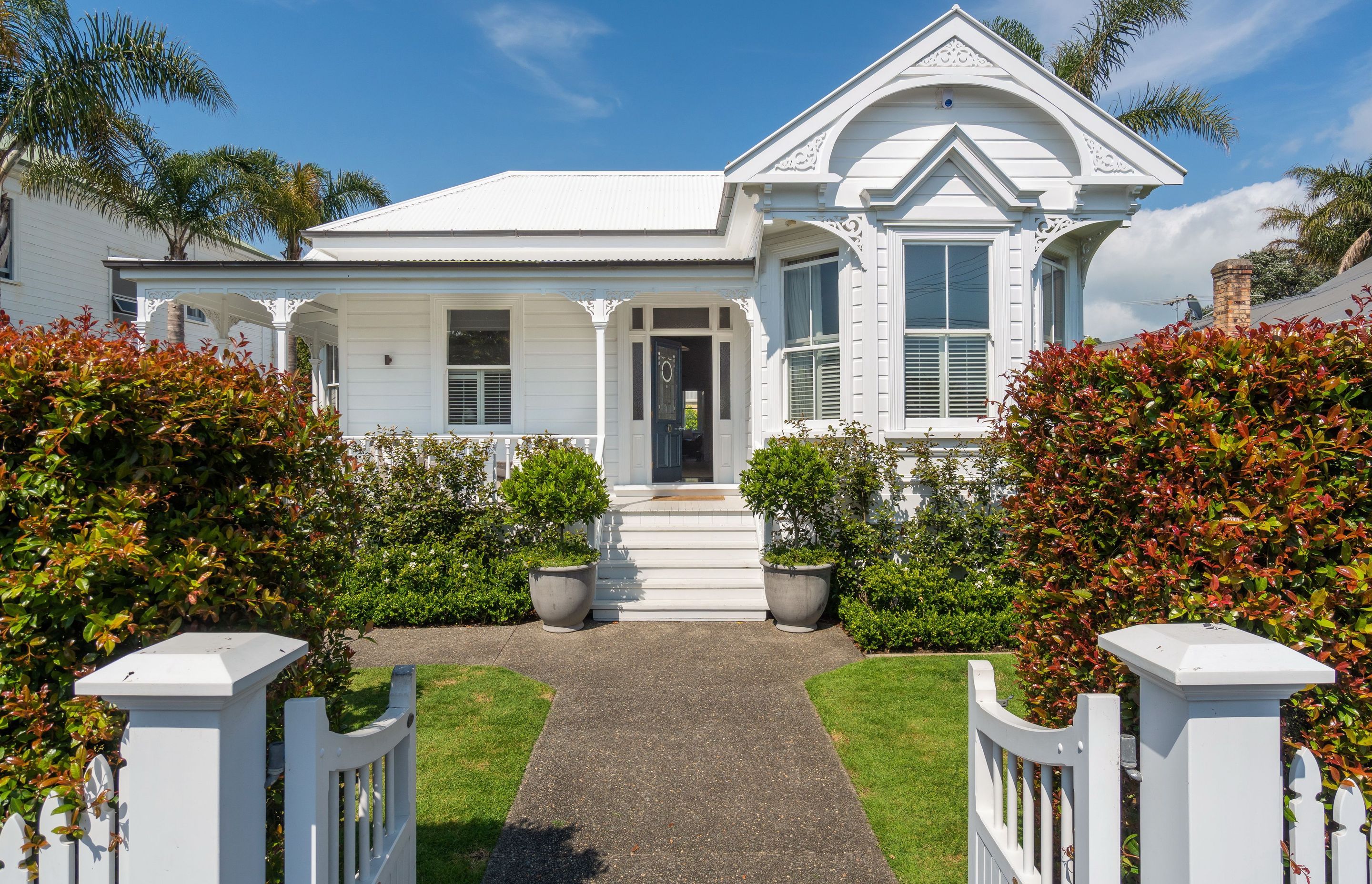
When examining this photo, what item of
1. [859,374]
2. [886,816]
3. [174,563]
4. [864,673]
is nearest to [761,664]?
[864,673]

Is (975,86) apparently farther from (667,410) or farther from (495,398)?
(495,398)

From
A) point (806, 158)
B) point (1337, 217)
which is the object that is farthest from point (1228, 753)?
point (1337, 217)

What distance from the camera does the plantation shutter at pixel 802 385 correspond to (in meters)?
8.73

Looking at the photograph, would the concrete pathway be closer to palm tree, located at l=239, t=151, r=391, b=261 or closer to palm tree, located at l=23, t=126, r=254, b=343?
palm tree, located at l=23, t=126, r=254, b=343

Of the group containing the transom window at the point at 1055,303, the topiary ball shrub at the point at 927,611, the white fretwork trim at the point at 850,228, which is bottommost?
the topiary ball shrub at the point at 927,611

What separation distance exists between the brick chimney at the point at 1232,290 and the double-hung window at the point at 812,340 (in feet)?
28.5

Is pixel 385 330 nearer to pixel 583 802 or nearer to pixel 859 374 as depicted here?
pixel 859 374

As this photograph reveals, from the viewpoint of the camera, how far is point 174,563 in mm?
1812

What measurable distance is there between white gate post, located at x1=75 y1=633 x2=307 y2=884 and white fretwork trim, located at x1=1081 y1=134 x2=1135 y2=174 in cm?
948

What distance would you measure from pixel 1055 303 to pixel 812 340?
3364 millimetres

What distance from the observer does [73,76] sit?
33.3 feet

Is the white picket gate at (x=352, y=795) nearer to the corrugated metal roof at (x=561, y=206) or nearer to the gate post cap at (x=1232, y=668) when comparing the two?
the gate post cap at (x=1232, y=668)

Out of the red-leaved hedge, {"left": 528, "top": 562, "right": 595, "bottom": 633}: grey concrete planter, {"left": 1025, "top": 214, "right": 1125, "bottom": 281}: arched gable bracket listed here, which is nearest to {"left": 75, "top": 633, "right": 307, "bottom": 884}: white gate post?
the red-leaved hedge

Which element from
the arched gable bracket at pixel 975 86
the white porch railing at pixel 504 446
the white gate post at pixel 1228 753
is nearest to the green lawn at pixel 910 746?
the white gate post at pixel 1228 753
